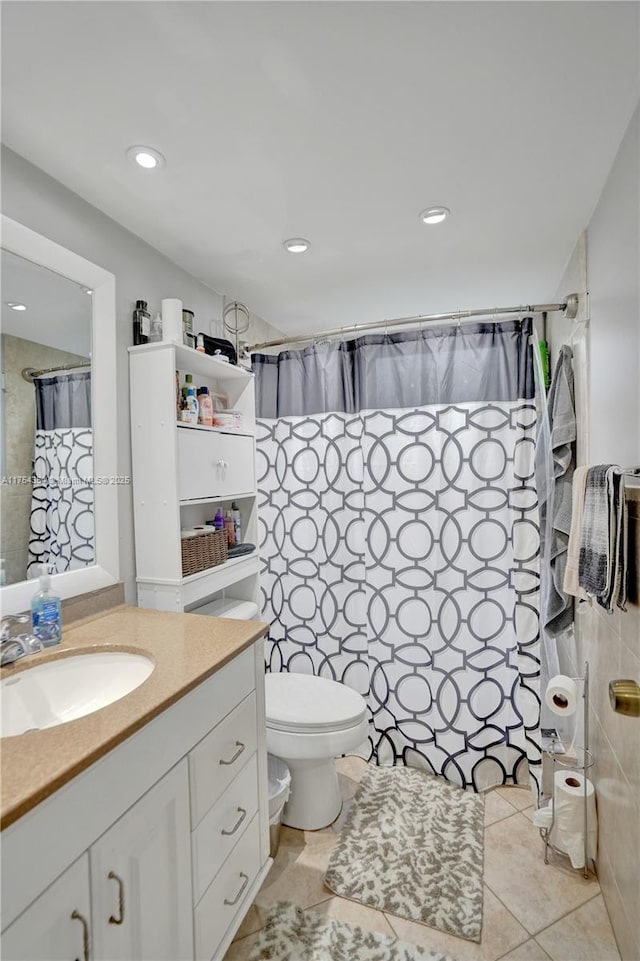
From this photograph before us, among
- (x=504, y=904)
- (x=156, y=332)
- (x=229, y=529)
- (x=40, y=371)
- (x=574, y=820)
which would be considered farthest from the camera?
(x=229, y=529)

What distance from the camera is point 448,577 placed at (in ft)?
6.84

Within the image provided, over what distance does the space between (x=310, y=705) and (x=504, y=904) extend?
34.2 inches

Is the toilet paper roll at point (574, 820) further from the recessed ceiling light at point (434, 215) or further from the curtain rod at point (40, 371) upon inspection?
the curtain rod at point (40, 371)

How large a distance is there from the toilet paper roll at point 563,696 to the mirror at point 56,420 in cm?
161

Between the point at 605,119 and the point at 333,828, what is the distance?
250 cm

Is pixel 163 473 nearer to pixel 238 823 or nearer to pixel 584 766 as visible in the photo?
pixel 238 823

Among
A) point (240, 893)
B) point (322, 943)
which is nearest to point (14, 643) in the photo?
point (240, 893)

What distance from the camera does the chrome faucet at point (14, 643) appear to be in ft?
3.57

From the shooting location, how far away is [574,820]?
156 centimetres

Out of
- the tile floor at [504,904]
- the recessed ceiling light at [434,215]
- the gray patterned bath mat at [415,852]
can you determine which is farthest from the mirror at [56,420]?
the gray patterned bath mat at [415,852]

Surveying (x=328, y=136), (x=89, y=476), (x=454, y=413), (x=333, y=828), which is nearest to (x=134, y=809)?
(x=89, y=476)

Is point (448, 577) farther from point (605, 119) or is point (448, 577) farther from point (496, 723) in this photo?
point (605, 119)

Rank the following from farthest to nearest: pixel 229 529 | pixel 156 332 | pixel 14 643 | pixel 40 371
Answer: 1. pixel 229 529
2. pixel 156 332
3. pixel 40 371
4. pixel 14 643

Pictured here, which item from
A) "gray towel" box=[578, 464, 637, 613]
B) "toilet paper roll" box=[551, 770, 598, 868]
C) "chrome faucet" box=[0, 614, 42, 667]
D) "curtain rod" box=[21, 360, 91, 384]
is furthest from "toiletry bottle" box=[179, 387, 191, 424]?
"toilet paper roll" box=[551, 770, 598, 868]
